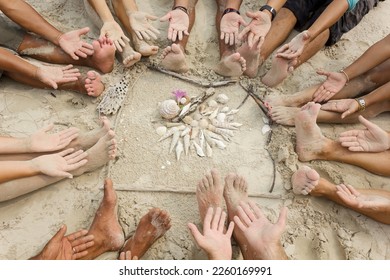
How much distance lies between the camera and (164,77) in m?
2.88

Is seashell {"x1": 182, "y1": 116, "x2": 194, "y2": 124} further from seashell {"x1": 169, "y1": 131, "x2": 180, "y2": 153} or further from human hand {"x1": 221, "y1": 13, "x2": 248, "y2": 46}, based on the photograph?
human hand {"x1": 221, "y1": 13, "x2": 248, "y2": 46}

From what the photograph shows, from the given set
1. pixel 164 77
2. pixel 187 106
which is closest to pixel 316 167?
pixel 187 106

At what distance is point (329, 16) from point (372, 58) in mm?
416

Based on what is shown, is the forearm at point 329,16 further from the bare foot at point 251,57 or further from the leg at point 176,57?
the leg at point 176,57

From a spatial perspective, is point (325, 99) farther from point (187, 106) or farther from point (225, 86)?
point (187, 106)

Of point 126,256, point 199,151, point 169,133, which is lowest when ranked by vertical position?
point 126,256

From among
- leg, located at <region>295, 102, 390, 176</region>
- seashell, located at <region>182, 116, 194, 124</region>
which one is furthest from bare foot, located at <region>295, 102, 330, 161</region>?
→ seashell, located at <region>182, 116, 194, 124</region>

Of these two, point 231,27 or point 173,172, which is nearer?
point 173,172

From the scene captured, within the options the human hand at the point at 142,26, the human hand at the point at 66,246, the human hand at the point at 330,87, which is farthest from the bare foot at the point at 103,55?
the human hand at the point at 330,87

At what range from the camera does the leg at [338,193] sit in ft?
7.28

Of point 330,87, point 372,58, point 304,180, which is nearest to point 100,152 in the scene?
point 304,180

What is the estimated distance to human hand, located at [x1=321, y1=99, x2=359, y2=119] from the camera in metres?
2.59

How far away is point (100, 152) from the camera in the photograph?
2.35 meters

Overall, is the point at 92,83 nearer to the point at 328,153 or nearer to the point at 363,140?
the point at 328,153
